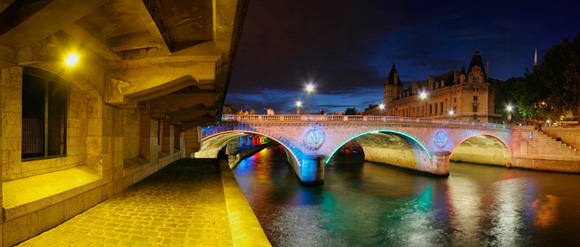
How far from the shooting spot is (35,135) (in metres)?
6.59

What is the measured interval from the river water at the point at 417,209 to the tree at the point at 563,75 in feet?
37.1

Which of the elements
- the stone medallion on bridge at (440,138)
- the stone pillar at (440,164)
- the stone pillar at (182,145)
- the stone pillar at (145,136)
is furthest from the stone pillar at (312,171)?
the stone pillar at (145,136)

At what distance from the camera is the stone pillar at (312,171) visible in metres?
28.3

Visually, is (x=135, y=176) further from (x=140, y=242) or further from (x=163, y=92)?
(x=140, y=242)

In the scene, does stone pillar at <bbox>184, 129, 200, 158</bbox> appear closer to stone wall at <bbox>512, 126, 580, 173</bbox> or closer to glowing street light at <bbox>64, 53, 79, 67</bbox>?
glowing street light at <bbox>64, 53, 79, 67</bbox>

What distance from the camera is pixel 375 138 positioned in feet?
132

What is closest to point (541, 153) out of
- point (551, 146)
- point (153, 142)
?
point (551, 146)

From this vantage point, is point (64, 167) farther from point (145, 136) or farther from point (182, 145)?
point (182, 145)

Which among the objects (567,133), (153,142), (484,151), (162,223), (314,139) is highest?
(567,133)

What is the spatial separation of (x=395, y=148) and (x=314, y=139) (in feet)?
53.7

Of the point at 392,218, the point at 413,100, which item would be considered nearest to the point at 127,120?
the point at 392,218

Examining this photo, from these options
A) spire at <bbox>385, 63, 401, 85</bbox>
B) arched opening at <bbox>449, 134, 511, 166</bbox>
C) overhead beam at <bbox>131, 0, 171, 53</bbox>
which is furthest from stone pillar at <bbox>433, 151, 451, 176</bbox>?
spire at <bbox>385, 63, 401, 85</bbox>

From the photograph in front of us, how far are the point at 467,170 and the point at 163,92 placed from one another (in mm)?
41708

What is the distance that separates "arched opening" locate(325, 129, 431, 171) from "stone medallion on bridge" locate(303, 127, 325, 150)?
2.50m
